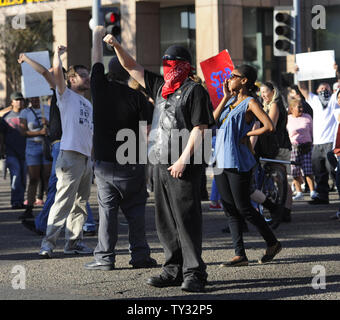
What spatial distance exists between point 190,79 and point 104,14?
35.5 ft

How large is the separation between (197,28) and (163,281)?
25.4 metres

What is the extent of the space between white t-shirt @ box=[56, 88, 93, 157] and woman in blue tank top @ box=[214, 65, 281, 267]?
143cm

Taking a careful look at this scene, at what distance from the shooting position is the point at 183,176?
6598mm

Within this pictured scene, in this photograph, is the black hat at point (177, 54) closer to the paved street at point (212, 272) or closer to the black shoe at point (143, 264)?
the paved street at point (212, 272)

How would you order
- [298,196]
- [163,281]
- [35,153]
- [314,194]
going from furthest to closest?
[298,196]
[314,194]
[35,153]
[163,281]

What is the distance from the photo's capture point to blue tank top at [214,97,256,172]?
25.6 feet

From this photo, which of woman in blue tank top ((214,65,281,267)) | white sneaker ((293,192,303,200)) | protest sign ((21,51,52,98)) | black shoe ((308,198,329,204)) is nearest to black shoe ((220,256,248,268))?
woman in blue tank top ((214,65,281,267))

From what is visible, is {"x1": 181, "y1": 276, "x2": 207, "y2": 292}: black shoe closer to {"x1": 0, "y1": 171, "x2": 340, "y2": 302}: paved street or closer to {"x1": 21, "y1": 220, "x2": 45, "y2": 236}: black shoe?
{"x1": 0, "y1": 171, "x2": 340, "y2": 302}: paved street

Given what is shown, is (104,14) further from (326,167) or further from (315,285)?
(315,285)

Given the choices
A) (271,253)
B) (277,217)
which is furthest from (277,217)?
(271,253)

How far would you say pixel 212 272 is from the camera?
743 centimetres

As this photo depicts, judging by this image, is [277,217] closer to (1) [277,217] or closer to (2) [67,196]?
(1) [277,217]
